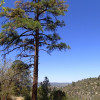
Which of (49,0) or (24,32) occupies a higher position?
(49,0)

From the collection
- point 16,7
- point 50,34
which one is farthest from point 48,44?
point 16,7

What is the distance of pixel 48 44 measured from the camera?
1382cm

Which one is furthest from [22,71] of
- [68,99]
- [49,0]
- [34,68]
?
Result: [49,0]

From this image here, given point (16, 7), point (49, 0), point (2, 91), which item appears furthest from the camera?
point (2, 91)

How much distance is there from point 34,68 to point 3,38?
3.56m

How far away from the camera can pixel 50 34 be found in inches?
555

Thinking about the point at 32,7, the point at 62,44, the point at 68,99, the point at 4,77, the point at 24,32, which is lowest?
the point at 68,99

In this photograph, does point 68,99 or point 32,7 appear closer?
point 32,7

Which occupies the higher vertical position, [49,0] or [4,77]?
[49,0]

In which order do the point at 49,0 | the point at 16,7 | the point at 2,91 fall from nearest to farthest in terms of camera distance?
1. the point at 49,0
2. the point at 16,7
3. the point at 2,91

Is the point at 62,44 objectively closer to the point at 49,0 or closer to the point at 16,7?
the point at 49,0

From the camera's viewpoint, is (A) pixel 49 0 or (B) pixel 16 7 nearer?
(A) pixel 49 0

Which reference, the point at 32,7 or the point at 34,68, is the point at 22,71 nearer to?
the point at 34,68

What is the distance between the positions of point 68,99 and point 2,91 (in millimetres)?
6198
